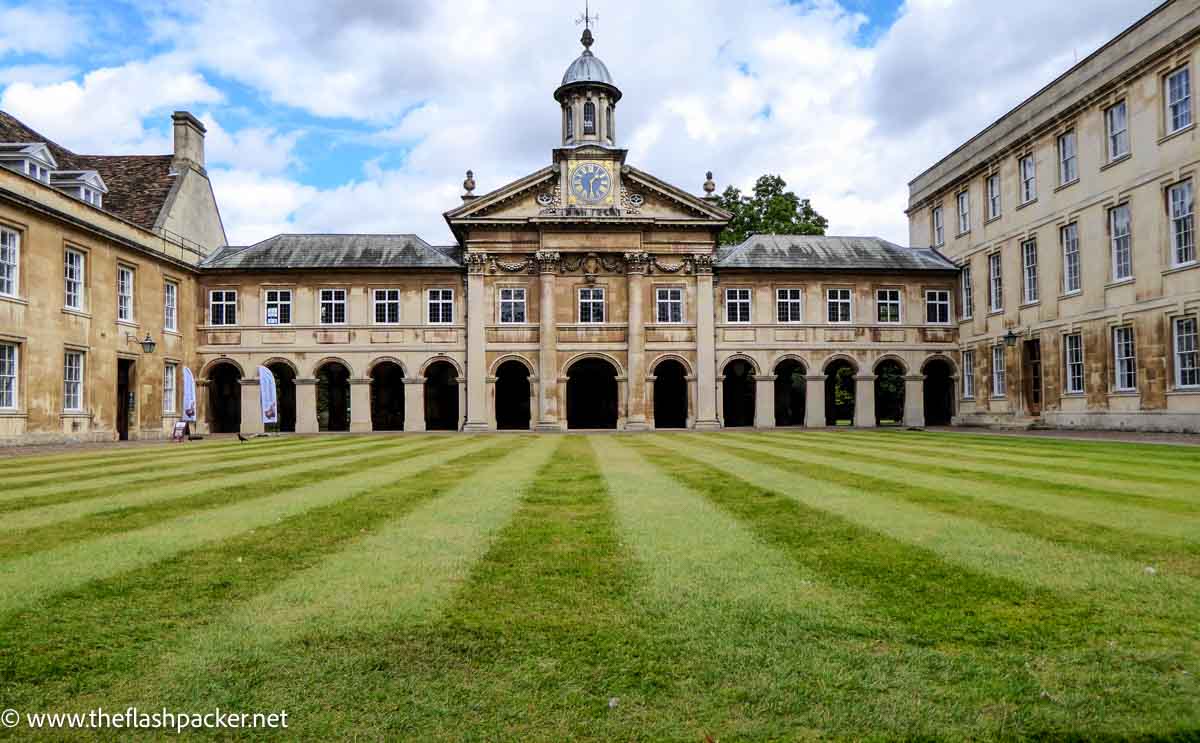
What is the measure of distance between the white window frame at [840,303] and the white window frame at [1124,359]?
12.6 m

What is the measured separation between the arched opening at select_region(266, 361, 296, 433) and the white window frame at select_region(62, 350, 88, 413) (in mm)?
10702

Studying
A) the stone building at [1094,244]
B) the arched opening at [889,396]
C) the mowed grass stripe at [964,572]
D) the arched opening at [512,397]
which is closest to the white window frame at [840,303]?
the stone building at [1094,244]

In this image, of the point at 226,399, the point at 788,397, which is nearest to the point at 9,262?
the point at 226,399

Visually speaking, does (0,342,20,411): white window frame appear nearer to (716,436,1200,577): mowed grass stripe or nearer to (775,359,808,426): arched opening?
(716,436,1200,577): mowed grass stripe

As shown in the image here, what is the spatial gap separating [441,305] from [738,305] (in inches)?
547

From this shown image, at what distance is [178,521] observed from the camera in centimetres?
714

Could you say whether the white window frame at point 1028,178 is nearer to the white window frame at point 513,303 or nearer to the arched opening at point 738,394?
the arched opening at point 738,394

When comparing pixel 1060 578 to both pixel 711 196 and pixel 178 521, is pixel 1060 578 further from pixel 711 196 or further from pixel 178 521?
pixel 711 196

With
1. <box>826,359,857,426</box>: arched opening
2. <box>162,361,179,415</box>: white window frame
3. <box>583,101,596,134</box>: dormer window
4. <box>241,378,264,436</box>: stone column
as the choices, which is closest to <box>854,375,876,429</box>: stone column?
<box>826,359,857,426</box>: arched opening

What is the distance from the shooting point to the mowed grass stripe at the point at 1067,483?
7.94 meters

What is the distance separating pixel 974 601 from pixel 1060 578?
87cm

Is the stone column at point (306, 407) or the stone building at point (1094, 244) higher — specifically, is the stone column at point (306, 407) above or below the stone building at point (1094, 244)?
below

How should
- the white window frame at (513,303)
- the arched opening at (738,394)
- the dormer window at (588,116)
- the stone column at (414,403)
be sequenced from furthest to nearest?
the arched opening at (738,394) → the dormer window at (588,116) → the white window frame at (513,303) → the stone column at (414,403)

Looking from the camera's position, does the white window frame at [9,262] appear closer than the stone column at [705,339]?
Yes
